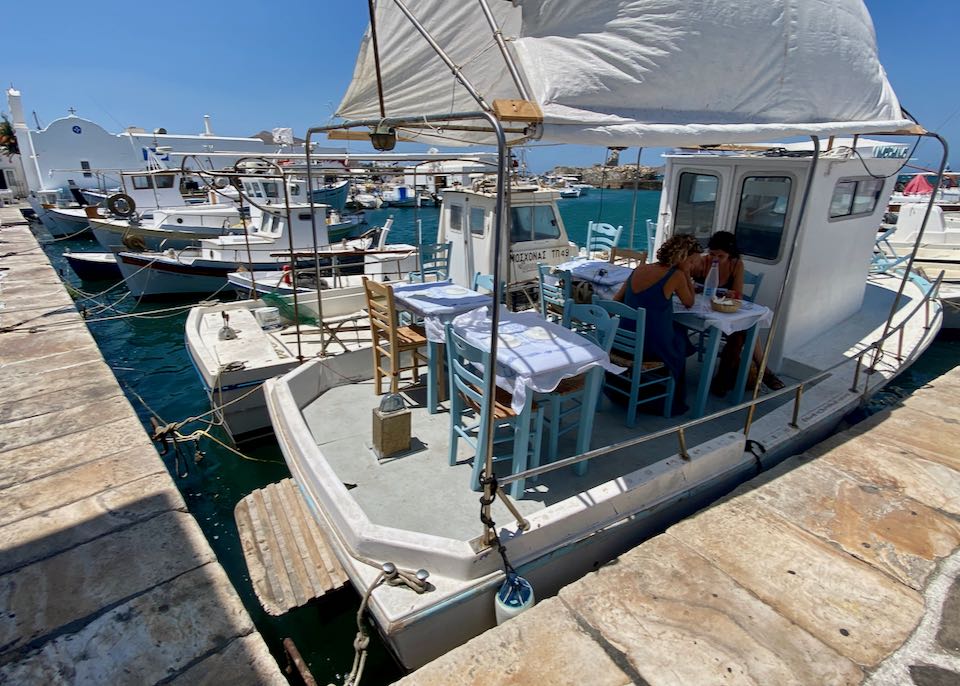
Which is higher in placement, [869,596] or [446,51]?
[446,51]

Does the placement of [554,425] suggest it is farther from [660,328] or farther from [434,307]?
[434,307]

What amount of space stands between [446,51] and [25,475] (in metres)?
4.23

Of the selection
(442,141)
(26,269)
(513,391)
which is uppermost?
(442,141)

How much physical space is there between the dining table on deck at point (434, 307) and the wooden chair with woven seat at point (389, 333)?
0.18 meters

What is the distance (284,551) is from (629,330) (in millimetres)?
3272

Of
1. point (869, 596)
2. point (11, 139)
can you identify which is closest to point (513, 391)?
point (869, 596)

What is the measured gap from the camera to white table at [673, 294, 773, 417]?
14.4ft

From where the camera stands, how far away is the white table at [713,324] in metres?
4.39

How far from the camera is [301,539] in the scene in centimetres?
384

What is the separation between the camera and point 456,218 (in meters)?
8.46

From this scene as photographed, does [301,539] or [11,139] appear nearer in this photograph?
[301,539]

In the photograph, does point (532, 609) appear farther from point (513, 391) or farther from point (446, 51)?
point (446, 51)

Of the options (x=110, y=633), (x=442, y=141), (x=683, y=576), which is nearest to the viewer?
(x=110, y=633)

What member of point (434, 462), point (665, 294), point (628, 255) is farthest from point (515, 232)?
point (434, 462)
